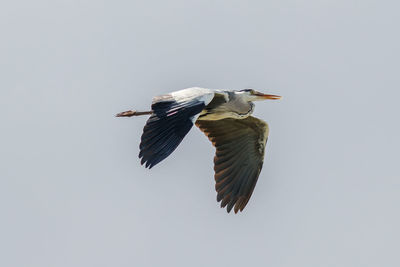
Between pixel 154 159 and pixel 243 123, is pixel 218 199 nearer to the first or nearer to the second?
pixel 243 123

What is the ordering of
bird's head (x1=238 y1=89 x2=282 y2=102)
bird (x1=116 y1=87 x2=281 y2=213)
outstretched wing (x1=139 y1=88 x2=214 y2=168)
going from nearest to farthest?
outstretched wing (x1=139 y1=88 x2=214 y2=168), bird (x1=116 y1=87 x2=281 y2=213), bird's head (x1=238 y1=89 x2=282 y2=102)

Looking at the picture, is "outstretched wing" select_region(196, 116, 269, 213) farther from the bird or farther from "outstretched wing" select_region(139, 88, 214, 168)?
"outstretched wing" select_region(139, 88, 214, 168)

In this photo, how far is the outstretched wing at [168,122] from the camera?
28.8 feet

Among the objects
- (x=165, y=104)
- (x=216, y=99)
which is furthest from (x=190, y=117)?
(x=216, y=99)

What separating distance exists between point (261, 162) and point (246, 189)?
0.44 metres

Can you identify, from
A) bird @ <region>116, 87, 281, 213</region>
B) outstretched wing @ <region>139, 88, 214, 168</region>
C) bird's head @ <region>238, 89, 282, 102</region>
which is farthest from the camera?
bird's head @ <region>238, 89, 282, 102</region>

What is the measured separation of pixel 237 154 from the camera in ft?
36.8

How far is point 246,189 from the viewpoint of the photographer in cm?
1105

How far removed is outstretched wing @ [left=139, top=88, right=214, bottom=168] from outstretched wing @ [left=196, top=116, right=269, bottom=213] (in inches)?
60.6

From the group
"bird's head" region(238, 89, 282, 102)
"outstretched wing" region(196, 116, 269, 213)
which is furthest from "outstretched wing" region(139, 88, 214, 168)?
"outstretched wing" region(196, 116, 269, 213)

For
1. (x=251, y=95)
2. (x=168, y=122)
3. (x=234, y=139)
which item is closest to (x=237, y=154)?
(x=234, y=139)

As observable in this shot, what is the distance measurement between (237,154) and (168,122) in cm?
233

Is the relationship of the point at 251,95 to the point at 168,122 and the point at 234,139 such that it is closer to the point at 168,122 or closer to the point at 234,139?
the point at 234,139

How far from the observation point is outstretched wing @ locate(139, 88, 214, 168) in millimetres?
8781
